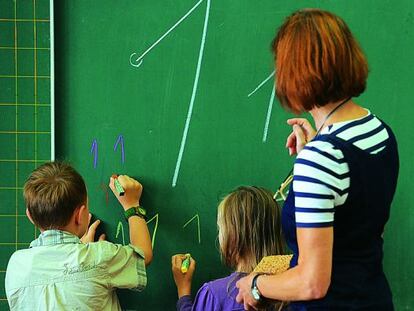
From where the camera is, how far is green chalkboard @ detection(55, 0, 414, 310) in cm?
182

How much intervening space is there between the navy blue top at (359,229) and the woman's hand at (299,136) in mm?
364

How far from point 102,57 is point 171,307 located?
80cm

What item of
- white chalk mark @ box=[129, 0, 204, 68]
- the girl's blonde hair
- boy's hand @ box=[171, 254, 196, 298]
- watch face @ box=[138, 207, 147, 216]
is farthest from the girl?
white chalk mark @ box=[129, 0, 204, 68]

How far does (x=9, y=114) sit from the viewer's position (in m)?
1.83

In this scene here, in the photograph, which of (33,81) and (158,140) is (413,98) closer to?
(158,140)

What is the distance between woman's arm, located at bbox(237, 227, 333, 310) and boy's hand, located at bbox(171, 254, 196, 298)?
0.67 metres

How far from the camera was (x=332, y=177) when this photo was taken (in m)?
1.11

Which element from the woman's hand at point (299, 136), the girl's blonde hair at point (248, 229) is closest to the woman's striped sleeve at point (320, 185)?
the woman's hand at point (299, 136)

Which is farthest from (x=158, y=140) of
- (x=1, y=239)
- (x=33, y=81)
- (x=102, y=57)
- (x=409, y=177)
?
(x=409, y=177)

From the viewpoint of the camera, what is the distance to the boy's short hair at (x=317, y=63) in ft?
3.72

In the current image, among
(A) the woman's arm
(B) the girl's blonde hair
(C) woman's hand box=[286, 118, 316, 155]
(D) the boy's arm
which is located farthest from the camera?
(D) the boy's arm

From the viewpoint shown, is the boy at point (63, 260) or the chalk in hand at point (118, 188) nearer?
the boy at point (63, 260)

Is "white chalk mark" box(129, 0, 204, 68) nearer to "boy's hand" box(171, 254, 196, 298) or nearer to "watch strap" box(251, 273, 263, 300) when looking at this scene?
"boy's hand" box(171, 254, 196, 298)

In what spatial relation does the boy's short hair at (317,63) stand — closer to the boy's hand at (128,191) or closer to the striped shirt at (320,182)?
the striped shirt at (320,182)
